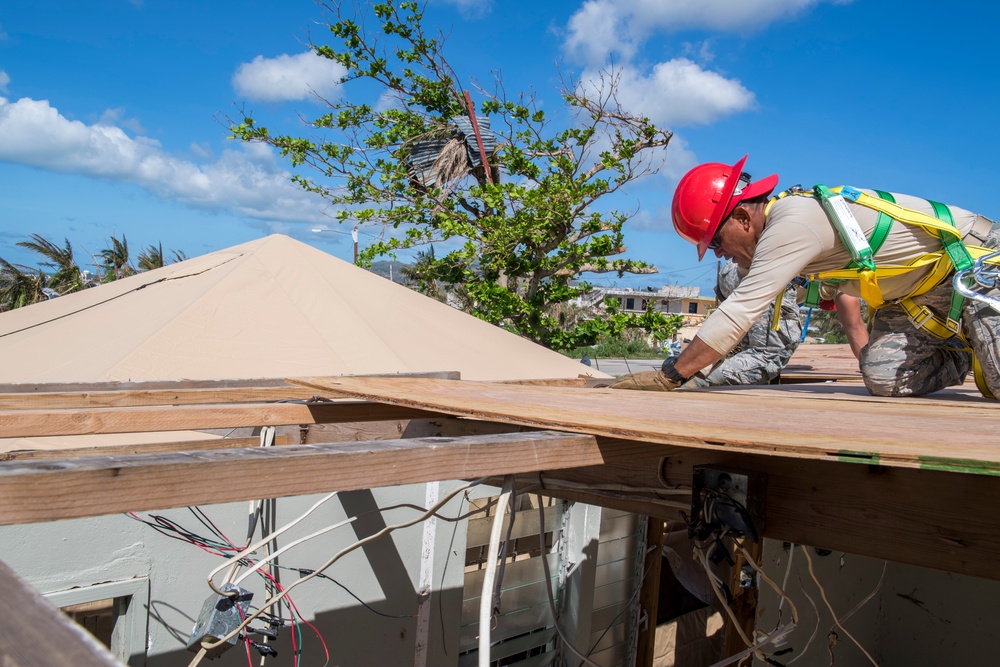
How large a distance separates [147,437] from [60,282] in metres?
14.3

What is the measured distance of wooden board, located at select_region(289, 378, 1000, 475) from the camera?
130 centimetres

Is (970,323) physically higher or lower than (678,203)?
lower

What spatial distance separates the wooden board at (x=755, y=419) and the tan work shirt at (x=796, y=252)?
29cm

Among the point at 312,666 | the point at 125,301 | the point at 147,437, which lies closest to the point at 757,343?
the point at 312,666

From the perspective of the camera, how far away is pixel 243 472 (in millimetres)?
1148

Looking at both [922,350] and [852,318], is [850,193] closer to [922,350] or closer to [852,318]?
[922,350]

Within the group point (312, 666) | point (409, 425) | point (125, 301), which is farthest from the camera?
point (125, 301)

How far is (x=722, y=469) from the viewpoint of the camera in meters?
1.75

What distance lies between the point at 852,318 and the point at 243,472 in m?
4.17

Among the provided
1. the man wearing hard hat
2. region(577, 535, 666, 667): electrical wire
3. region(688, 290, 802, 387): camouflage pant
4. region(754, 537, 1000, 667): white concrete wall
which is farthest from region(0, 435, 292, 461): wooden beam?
region(754, 537, 1000, 667): white concrete wall

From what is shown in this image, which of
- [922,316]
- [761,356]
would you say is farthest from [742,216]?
[761,356]

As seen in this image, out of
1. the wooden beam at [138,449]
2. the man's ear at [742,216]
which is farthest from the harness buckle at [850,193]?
the wooden beam at [138,449]

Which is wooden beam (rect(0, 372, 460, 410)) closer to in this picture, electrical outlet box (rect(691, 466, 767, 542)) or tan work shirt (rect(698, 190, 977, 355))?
tan work shirt (rect(698, 190, 977, 355))

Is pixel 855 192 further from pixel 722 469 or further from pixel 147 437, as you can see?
pixel 147 437
